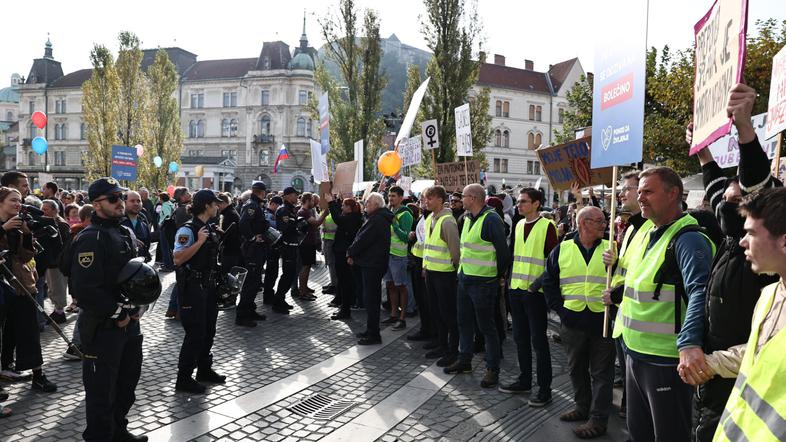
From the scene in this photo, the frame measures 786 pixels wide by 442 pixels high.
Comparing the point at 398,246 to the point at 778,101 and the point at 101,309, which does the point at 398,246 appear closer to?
the point at 101,309

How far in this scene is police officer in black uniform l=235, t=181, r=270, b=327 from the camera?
29.5 feet

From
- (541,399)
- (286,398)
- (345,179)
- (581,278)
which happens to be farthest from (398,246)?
(581,278)

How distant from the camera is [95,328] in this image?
4203mm

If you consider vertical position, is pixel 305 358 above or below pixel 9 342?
below

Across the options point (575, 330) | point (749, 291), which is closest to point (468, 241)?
point (575, 330)

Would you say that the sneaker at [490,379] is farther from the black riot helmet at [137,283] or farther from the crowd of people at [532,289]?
the black riot helmet at [137,283]

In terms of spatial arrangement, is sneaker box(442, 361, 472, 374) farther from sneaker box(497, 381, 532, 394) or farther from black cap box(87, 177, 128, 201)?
black cap box(87, 177, 128, 201)

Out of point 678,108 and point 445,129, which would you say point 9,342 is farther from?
point 445,129

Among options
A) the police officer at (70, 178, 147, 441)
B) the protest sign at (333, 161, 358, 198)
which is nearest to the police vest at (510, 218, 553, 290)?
the police officer at (70, 178, 147, 441)

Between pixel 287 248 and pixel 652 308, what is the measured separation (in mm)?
7658

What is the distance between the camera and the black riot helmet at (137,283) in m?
4.23

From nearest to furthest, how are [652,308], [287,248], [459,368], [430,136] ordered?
[652,308] → [459,368] → [287,248] → [430,136]

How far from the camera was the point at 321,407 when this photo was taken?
5.62 meters

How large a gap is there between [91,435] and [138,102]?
1646 inches
